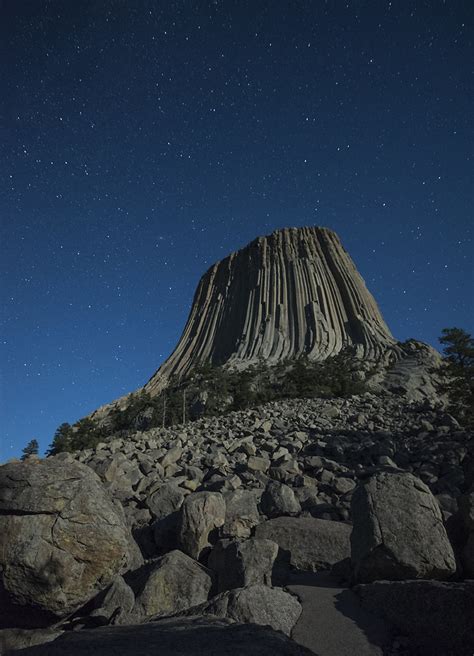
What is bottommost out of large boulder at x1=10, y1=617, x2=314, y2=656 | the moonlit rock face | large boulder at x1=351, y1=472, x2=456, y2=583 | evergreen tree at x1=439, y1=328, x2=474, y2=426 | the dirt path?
the dirt path

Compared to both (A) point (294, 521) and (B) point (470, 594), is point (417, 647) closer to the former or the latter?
(B) point (470, 594)

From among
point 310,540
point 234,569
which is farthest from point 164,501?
point 310,540

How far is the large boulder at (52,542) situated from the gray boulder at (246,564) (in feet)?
4.67

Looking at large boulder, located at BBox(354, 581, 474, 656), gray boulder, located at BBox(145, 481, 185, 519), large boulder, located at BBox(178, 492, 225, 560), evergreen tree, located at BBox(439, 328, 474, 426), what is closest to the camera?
large boulder, located at BBox(354, 581, 474, 656)

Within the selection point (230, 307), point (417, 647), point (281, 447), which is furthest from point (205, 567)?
point (230, 307)

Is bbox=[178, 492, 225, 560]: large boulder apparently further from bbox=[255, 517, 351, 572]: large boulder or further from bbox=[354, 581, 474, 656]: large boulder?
bbox=[354, 581, 474, 656]: large boulder

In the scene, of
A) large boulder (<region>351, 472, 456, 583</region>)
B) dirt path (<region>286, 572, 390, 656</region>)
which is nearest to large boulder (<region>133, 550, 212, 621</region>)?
dirt path (<region>286, 572, 390, 656</region>)

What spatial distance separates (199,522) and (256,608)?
2.40 m

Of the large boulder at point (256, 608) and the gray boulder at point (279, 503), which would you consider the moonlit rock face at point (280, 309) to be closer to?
the gray boulder at point (279, 503)

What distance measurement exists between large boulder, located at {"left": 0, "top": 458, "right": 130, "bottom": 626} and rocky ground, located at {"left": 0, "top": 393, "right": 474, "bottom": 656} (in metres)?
0.02

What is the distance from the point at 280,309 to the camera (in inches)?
3300

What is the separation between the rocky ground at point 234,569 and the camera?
352 centimetres

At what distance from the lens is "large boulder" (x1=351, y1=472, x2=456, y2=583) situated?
4.41m

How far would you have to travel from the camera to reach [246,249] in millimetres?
103062
